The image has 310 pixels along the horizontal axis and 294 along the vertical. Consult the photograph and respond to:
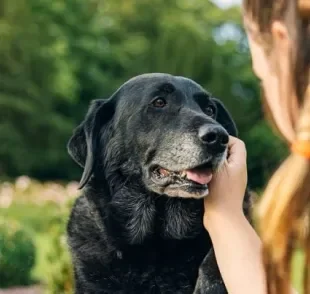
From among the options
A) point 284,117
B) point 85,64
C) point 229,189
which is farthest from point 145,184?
point 85,64

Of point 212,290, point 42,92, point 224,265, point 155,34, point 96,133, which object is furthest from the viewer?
point 155,34

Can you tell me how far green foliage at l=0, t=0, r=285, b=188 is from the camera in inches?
1256

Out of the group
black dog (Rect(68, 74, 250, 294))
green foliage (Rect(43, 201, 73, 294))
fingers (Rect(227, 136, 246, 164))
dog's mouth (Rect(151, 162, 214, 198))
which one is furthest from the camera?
green foliage (Rect(43, 201, 73, 294))

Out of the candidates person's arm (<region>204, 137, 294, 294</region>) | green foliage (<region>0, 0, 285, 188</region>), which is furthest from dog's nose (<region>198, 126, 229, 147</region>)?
green foliage (<region>0, 0, 285, 188</region>)

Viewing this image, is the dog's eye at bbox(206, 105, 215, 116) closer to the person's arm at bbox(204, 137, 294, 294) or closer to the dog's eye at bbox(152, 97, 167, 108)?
the dog's eye at bbox(152, 97, 167, 108)

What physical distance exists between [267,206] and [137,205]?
2537 millimetres

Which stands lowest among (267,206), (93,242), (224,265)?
(93,242)

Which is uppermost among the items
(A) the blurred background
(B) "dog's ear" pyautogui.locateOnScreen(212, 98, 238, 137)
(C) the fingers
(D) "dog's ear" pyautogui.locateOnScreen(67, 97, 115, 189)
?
(C) the fingers

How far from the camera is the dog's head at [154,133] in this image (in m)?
4.17

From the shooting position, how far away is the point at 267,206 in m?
1.94

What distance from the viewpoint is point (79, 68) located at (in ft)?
115

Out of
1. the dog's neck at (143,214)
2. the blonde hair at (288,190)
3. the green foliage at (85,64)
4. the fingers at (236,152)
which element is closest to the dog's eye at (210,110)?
the dog's neck at (143,214)

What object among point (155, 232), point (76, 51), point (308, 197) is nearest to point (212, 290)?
point (155, 232)

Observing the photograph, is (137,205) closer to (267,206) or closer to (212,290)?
(212,290)
